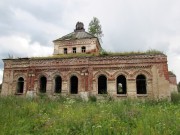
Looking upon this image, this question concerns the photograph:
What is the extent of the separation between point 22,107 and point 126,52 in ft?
42.1

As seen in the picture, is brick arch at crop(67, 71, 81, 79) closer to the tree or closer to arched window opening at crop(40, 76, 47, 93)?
arched window opening at crop(40, 76, 47, 93)

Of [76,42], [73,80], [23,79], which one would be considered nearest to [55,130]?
[73,80]

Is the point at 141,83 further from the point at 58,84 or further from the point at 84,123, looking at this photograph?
the point at 84,123

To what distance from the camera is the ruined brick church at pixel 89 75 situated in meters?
19.2

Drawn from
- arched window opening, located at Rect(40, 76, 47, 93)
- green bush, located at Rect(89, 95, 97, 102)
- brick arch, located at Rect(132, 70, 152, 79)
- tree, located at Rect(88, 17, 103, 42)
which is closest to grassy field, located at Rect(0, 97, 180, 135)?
green bush, located at Rect(89, 95, 97, 102)

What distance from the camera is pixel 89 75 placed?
67.1 ft

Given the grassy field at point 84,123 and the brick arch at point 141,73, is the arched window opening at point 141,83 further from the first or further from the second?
the grassy field at point 84,123

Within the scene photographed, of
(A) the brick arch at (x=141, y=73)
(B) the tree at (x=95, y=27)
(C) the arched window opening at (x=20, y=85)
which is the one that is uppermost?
(B) the tree at (x=95, y=27)

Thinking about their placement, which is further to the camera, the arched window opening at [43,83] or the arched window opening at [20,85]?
the arched window opening at [20,85]

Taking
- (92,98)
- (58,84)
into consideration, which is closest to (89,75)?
(92,98)

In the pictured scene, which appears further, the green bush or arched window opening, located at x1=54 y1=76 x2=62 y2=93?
arched window opening, located at x1=54 y1=76 x2=62 y2=93

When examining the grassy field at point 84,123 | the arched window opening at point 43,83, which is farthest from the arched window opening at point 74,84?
the grassy field at point 84,123

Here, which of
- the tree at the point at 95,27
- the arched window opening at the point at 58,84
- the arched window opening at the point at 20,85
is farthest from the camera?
the tree at the point at 95,27

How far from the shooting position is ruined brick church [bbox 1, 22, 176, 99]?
19250 millimetres
